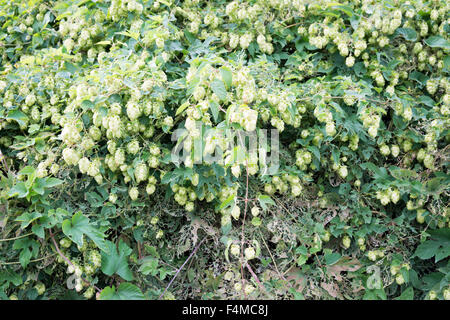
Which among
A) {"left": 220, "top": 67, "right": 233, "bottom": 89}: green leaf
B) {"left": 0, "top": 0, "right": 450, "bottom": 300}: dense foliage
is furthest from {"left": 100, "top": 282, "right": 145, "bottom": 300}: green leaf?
{"left": 220, "top": 67, "right": 233, "bottom": 89}: green leaf

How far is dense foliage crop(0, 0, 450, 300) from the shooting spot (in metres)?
2.01

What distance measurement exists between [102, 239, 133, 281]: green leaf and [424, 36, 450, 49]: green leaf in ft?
6.32

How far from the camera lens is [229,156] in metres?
1.82

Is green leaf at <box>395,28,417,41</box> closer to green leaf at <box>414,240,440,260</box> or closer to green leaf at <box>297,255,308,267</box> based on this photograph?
green leaf at <box>414,240,440,260</box>

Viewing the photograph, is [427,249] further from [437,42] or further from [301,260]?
[437,42]

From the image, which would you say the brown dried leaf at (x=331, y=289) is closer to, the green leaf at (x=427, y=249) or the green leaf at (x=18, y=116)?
the green leaf at (x=427, y=249)

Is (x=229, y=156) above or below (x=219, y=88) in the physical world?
below

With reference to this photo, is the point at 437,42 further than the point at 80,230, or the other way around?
the point at 437,42

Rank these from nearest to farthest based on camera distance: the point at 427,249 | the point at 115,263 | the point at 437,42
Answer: the point at 115,263
the point at 427,249
the point at 437,42

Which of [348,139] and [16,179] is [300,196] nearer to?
[348,139]

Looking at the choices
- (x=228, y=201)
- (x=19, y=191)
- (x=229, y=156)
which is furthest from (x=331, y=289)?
(x=19, y=191)

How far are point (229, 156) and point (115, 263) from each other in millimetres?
782

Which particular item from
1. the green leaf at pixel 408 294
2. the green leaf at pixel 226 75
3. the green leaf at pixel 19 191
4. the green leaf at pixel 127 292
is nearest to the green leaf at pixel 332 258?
the green leaf at pixel 408 294

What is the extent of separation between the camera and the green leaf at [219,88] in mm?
1860
